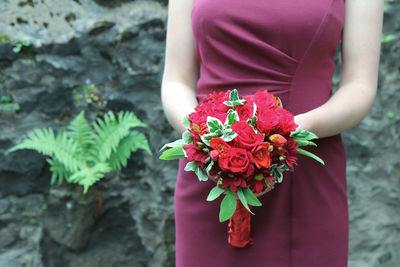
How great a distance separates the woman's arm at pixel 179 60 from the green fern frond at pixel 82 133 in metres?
1.42

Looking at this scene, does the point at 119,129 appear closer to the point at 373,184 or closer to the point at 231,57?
the point at 231,57

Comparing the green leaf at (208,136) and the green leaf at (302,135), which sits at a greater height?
the green leaf at (302,135)

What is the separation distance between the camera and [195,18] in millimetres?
1567

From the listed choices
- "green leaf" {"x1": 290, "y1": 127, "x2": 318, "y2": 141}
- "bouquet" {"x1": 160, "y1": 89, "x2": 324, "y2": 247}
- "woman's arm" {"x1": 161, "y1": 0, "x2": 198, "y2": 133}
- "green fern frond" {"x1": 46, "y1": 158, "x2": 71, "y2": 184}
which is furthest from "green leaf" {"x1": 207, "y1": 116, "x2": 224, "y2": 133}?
"green fern frond" {"x1": 46, "y1": 158, "x2": 71, "y2": 184}

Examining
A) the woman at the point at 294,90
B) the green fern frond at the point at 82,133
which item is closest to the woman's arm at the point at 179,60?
the woman at the point at 294,90

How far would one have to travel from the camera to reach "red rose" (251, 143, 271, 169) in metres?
1.08

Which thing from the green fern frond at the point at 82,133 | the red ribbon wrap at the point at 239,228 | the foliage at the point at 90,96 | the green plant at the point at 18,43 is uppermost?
the green plant at the point at 18,43

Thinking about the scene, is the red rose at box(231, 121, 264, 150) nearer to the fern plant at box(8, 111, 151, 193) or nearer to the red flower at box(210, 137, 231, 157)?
the red flower at box(210, 137, 231, 157)

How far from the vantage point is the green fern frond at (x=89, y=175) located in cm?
272

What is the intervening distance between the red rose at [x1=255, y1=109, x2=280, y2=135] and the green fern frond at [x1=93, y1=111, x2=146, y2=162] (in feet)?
6.13

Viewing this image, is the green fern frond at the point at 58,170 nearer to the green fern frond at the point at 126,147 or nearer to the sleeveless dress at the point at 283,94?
the green fern frond at the point at 126,147

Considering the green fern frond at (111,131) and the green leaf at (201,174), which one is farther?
the green fern frond at (111,131)

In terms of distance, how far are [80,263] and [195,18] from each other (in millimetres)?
2254

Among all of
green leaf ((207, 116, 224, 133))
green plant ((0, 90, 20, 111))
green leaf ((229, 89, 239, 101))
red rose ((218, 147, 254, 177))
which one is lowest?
red rose ((218, 147, 254, 177))
